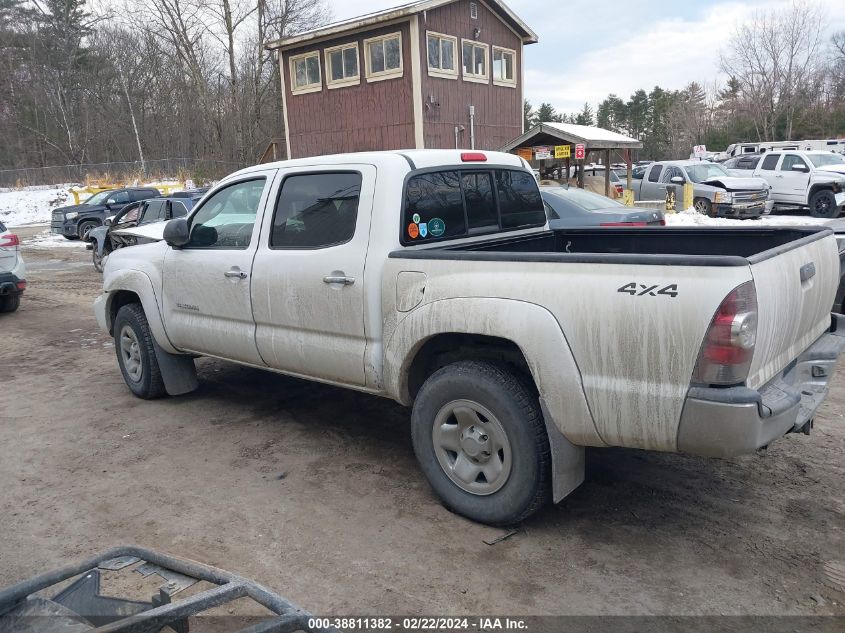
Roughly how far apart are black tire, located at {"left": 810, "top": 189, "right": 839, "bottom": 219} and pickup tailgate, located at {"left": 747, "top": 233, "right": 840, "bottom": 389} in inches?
698

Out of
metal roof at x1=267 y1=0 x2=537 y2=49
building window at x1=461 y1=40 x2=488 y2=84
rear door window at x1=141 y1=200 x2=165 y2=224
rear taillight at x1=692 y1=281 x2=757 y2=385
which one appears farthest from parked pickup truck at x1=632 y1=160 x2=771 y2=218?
rear taillight at x1=692 y1=281 x2=757 y2=385

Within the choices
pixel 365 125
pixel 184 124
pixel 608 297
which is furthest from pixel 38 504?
pixel 184 124

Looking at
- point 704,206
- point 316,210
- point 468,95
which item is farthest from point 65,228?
point 316,210

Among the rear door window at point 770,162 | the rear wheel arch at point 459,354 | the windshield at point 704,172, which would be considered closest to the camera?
the rear wheel arch at point 459,354

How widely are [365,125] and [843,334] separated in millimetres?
22469

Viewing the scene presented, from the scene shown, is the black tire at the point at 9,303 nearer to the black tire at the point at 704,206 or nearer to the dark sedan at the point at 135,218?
the dark sedan at the point at 135,218

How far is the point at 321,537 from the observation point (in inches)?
146

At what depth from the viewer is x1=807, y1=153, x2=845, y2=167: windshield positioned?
20.2 m

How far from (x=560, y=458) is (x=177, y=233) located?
3327 millimetres

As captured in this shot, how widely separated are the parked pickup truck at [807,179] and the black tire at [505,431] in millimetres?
19106

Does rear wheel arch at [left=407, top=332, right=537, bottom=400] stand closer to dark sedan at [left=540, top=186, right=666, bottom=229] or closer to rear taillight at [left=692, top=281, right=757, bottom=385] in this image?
rear taillight at [left=692, top=281, right=757, bottom=385]

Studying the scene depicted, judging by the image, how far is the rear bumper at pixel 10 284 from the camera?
10.5 meters

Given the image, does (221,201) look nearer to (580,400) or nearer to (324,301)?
(324,301)

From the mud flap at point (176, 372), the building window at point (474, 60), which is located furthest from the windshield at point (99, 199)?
the mud flap at point (176, 372)
